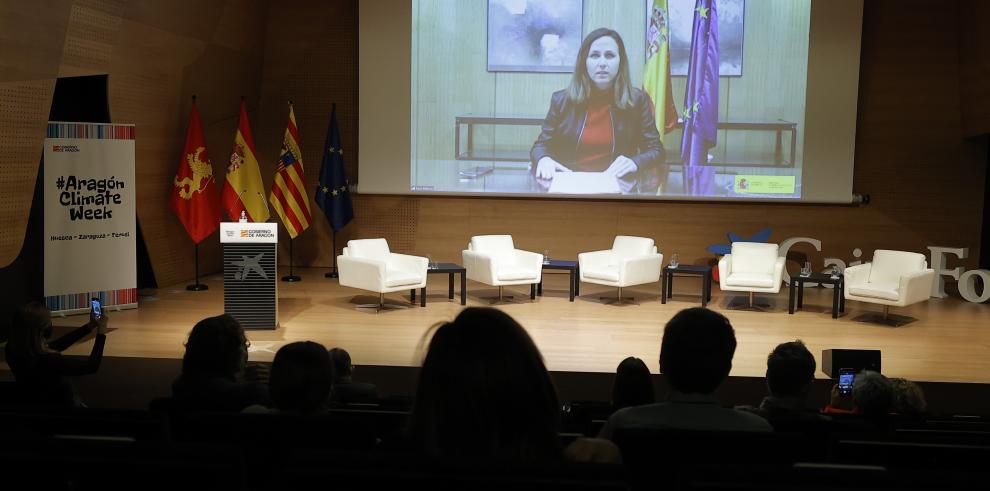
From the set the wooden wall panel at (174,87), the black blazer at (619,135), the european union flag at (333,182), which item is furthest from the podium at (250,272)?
the black blazer at (619,135)

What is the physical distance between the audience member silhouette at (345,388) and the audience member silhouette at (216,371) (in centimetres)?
60

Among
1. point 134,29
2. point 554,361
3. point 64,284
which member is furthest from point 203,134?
point 554,361

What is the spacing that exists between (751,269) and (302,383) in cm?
782

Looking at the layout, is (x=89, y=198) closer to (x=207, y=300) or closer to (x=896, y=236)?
(x=207, y=300)

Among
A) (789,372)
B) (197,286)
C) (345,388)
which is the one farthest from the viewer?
(197,286)

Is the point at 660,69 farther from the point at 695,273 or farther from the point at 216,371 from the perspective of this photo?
the point at 216,371

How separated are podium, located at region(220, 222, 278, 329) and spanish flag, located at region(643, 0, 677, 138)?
547 centimetres

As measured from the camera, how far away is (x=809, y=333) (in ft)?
25.6

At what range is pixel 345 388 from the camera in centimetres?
358

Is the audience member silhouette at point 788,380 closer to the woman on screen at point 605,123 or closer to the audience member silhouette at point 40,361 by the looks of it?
the audience member silhouette at point 40,361

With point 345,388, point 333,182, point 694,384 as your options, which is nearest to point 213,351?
point 345,388

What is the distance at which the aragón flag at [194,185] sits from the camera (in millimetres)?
9523

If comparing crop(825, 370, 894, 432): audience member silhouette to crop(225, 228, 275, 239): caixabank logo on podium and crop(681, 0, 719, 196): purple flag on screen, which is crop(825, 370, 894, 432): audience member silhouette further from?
crop(681, 0, 719, 196): purple flag on screen

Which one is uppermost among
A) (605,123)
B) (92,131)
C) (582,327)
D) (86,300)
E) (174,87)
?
(174,87)
